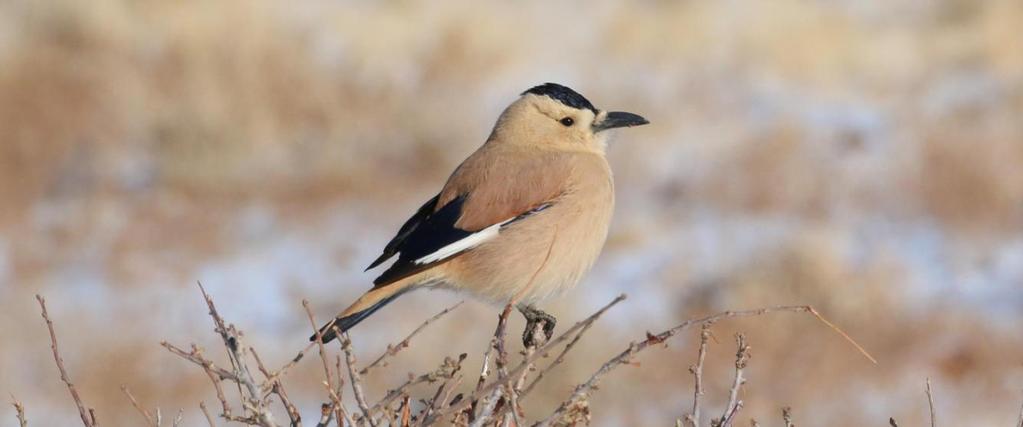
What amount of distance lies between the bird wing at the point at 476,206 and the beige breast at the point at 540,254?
0.03 m

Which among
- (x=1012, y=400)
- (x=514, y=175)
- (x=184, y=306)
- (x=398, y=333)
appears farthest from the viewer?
(x=184, y=306)

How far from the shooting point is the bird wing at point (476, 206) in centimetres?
427

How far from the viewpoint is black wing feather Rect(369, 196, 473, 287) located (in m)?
4.15

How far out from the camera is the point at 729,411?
130 inches

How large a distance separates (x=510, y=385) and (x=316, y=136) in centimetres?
963

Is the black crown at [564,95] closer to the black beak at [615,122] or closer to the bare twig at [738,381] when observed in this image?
the black beak at [615,122]

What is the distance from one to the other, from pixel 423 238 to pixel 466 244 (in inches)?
5.4

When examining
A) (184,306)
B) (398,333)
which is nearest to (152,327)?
(184,306)

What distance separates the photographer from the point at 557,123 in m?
4.95

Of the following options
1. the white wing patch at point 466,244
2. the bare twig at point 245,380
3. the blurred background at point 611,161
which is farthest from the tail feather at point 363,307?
the blurred background at point 611,161

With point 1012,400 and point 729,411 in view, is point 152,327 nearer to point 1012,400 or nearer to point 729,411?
point 1012,400

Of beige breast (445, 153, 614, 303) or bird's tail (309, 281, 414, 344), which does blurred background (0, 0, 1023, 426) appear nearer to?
beige breast (445, 153, 614, 303)

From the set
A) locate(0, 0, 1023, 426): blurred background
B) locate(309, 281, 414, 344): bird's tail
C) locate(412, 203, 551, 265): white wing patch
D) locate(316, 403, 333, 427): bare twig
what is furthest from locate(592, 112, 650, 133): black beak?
locate(0, 0, 1023, 426): blurred background

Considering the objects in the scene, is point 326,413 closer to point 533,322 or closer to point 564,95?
point 533,322
